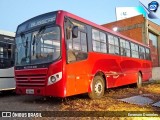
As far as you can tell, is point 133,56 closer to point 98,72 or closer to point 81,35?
point 98,72

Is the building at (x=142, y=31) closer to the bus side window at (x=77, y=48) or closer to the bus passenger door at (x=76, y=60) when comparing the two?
the bus side window at (x=77, y=48)

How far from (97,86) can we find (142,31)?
68.5ft

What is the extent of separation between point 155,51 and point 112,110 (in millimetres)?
28032

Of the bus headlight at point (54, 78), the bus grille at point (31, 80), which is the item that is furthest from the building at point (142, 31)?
the bus headlight at point (54, 78)

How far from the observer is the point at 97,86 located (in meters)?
10.1

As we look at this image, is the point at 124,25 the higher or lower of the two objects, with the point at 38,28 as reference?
higher

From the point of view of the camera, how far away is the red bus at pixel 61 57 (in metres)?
8.24

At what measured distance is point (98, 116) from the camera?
22.6 feet

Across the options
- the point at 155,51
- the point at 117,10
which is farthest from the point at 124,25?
the point at 117,10

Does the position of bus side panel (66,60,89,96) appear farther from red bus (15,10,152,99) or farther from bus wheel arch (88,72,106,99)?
bus wheel arch (88,72,106,99)

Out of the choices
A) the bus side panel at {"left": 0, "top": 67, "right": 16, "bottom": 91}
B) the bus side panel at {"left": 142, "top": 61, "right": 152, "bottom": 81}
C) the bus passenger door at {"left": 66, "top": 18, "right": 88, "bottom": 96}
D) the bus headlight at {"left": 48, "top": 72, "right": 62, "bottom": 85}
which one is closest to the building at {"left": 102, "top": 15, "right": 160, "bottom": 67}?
the bus side panel at {"left": 142, "top": 61, "right": 152, "bottom": 81}

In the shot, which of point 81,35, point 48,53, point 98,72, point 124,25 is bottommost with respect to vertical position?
point 98,72

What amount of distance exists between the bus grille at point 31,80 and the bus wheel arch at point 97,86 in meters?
1.98

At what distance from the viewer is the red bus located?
8.24 meters
